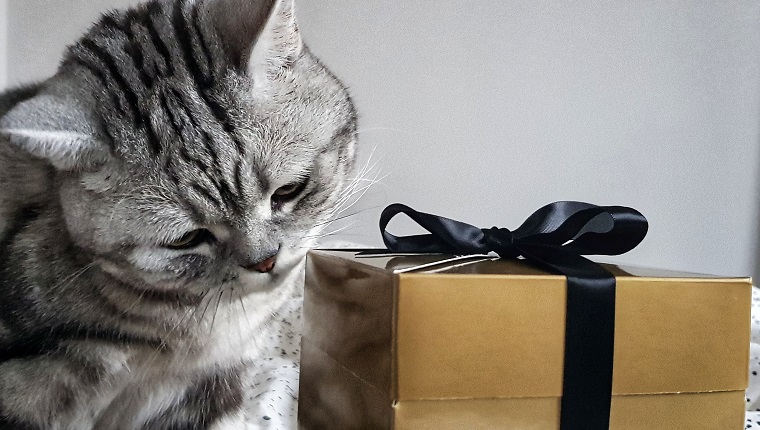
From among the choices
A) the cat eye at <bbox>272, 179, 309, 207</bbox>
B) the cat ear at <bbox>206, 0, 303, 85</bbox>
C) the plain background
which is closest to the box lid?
the cat eye at <bbox>272, 179, 309, 207</bbox>

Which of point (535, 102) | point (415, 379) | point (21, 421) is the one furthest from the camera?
point (535, 102)

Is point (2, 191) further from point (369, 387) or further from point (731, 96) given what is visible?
point (731, 96)

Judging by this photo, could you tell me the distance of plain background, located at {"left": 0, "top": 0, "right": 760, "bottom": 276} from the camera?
4.21 ft

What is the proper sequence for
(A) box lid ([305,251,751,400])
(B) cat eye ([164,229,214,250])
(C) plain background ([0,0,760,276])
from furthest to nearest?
(C) plain background ([0,0,760,276])
(B) cat eye ([164,229,214,250])
(A) box lid ([305,251,751,400])

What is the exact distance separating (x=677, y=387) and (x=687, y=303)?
0.07 meters

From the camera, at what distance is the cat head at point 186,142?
1.64ft

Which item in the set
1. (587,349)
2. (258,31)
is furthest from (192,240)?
(587,349)

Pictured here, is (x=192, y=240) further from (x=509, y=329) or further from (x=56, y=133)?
(x=509, y=329)

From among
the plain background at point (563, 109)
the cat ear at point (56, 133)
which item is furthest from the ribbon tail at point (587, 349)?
the plain background at point (563, 109)

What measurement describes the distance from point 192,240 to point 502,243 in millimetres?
281

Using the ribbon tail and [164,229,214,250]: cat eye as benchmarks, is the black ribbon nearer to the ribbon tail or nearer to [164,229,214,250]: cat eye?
the ribbon tail

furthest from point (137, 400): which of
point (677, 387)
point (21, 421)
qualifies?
point (677, 387)

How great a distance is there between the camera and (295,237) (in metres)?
0.59

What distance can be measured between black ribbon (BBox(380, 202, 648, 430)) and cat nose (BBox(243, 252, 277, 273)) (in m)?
0.11
